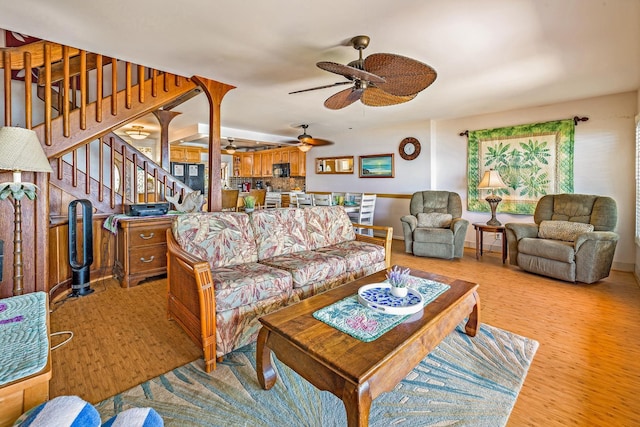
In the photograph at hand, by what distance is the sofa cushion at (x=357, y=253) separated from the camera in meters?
2.88

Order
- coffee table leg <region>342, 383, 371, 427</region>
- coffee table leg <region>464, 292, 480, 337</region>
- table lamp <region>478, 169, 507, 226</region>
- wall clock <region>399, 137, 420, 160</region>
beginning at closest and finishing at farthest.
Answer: coffee table leg <region>342, 383, 371, 427</region>, coffee table leg <region>464, 292, 480, 337</region>, table lamp <region>478, 169, 507, 226</region>, wall clock <region>399, 137, 420, 160</region>

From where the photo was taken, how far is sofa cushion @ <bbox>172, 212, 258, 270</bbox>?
2.39 m

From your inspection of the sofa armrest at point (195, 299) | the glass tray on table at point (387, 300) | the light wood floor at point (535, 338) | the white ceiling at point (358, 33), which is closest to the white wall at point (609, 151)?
the white ceiling at point (358, 33)

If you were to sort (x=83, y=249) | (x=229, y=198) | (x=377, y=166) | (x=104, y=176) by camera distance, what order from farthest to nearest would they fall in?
(x=377, y=166), (x=229, y=198), (x=104, y=176), (x=83, y=249)

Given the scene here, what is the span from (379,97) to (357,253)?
1.54 metres

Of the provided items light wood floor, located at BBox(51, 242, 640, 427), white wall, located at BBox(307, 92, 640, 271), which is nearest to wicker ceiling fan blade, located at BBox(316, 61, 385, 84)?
light wood floor, located at BBox(51, 242, 640, 427)

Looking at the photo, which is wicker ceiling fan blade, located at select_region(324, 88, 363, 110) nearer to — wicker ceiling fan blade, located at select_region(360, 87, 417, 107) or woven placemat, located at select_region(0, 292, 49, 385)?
wicker ceiling fan blade, located at select_region(360, 87, 417, 107)

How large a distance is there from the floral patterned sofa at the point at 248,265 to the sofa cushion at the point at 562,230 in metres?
2.26

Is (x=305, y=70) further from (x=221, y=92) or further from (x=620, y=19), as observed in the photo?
(x=620, y=19)

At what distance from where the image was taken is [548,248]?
3.64 meters

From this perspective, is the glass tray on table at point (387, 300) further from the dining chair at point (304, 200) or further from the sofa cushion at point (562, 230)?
the dining chair at point (304, 200)

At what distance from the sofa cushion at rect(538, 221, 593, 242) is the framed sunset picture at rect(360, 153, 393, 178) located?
300cm

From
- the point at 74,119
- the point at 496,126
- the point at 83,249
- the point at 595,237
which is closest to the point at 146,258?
the point at 83,249

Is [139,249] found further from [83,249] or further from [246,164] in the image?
[246,164]
